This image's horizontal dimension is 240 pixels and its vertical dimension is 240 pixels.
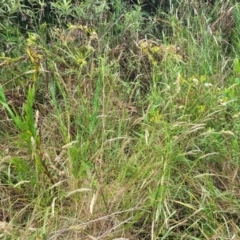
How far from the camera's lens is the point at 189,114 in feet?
7.81

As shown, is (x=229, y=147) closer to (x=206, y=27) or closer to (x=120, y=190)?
(x=120, y=190)

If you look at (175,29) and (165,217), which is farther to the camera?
(175,29)

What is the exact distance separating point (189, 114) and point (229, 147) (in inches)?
8.6

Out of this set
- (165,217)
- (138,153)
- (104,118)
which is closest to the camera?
(165,217)

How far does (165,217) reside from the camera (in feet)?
6.56

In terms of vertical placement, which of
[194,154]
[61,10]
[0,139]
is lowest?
[0,139]

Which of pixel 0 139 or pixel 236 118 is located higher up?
pixel 236 118

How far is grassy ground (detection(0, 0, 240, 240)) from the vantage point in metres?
2.02

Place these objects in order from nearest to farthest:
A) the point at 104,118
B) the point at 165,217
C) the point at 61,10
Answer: the point at 165,217 → the point at 104,118 → the point at 61,10

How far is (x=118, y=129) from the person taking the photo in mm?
2371

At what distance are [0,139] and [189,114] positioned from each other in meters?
0.83

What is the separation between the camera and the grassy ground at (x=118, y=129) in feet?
6.64

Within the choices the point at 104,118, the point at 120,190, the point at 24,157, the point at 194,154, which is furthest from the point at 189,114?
the point at 24,157

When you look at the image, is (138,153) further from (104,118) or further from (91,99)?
(91,99)
